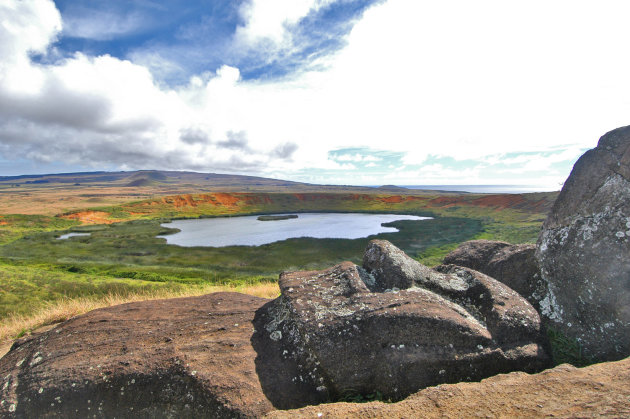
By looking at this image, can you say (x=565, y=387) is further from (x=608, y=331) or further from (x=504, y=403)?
(x=608, y=331)

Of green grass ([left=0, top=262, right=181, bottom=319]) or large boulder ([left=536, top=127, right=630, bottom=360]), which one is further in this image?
green grass ([left=0, top=262, right=181, bottom=319])

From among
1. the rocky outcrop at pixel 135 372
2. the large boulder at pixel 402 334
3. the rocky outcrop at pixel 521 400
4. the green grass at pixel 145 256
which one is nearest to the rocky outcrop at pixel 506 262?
the large boulder at pixel 402 334

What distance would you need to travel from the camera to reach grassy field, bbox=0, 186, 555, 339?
63.9 ft

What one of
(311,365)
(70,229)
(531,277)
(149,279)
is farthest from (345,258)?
(70,229)

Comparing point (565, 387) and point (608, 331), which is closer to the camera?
point (565, 387)

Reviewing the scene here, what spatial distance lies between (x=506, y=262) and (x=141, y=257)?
149 ft

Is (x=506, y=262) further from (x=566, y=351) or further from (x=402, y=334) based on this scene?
(x=402, y=334)

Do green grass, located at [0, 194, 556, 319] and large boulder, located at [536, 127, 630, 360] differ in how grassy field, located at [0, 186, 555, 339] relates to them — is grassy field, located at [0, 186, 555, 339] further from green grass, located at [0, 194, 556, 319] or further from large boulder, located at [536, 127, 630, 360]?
large boulder, located at [536, 127, 630, 360]

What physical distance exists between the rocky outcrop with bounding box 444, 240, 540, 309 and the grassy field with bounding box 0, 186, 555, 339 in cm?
841

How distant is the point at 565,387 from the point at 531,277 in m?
4.75

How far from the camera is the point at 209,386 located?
548cm

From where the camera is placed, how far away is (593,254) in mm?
7227

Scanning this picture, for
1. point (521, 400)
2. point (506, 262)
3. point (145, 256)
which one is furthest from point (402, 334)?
point (145, 256)

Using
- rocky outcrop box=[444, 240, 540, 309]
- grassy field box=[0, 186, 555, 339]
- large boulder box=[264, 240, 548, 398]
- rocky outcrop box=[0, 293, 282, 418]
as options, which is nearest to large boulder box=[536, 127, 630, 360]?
rocky outcrop box=[444, 240, 540, 309]
